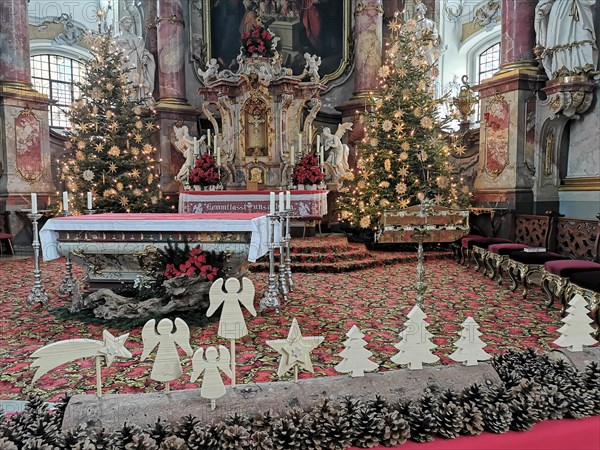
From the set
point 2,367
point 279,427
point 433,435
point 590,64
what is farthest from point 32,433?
point 590,64

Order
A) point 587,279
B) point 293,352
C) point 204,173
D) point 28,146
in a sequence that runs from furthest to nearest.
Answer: point 28,146
point 204,173
point 587,279
point 293,352

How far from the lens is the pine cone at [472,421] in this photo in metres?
1.97

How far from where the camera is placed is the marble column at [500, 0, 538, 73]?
920cm

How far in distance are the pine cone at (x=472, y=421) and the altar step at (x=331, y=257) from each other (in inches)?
227

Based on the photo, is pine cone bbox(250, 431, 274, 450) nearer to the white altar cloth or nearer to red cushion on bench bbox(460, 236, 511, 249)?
the white altar cloth

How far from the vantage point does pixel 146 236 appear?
5453mm

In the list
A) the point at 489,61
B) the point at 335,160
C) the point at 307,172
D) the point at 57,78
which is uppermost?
the point at 57,78

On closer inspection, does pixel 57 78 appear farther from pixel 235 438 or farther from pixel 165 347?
pixel 235 438

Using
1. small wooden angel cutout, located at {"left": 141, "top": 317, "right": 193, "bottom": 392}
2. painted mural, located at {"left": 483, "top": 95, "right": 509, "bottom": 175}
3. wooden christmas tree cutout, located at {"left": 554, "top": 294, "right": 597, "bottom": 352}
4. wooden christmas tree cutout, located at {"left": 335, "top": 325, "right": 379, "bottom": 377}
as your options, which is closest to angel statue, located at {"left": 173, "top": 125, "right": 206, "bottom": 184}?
painted mural, located at {"left": 483, "top": 95, "right": 509, "bottom": 175}

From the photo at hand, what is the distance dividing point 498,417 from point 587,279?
323 centimetres

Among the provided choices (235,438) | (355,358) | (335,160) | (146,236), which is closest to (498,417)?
(355,358)

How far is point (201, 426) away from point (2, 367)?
282cm

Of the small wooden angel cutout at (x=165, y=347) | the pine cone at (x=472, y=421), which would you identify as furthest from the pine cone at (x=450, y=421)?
the small wooden angel cutout at (x=165, y=347)

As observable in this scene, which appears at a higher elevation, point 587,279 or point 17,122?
point 17,122
